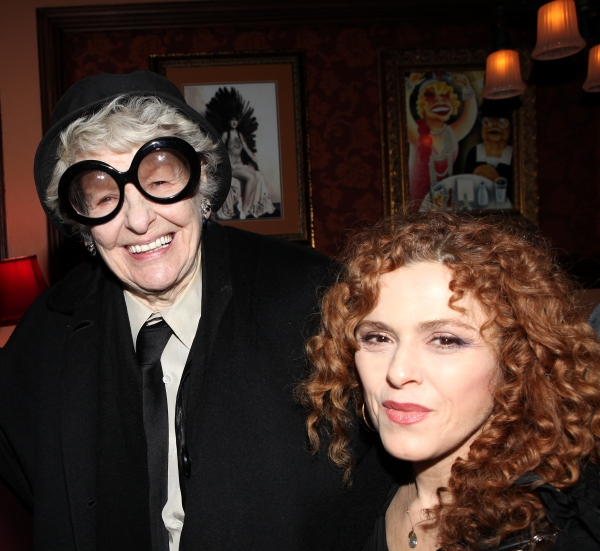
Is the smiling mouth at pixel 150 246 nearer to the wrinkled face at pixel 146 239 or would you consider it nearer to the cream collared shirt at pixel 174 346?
the wrinkled face at pixel 146 239

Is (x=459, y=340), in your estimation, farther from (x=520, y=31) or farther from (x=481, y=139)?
(x=520, y=31)

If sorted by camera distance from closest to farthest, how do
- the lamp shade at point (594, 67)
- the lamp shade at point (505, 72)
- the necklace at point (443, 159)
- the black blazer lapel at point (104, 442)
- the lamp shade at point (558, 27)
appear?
the black blazer lapel at point (104, 442) → the lamp shade at point (558, 27) → the lamp shade at point (594, 67) → the lamp shade at point (505, 72) → the necklace at point (443, 159)

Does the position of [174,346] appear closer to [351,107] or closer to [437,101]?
[351,107]

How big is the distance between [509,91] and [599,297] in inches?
70.0

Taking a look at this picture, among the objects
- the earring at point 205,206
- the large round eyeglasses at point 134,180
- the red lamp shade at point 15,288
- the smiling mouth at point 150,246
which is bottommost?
the red lamp shade at point 15,288

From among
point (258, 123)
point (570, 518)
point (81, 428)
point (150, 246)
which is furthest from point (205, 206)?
point (258, 123)

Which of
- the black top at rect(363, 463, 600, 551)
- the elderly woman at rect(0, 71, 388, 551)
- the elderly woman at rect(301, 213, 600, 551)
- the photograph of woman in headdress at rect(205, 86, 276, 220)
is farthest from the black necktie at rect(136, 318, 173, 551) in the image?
the photograph of woman in headdress at rect(205, 86, 276, 220)

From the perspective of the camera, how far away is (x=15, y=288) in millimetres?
3514

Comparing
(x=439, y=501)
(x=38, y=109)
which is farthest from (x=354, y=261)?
(x=38, y=109)

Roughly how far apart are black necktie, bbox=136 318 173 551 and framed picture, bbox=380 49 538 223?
281 cm

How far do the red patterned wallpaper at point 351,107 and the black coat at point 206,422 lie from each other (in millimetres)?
2459

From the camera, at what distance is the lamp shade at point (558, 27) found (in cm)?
297

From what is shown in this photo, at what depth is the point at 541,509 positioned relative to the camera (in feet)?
3.68

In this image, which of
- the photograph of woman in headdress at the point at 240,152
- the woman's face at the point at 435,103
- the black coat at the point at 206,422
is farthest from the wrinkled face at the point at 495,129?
the black coat at the point at 206,422
